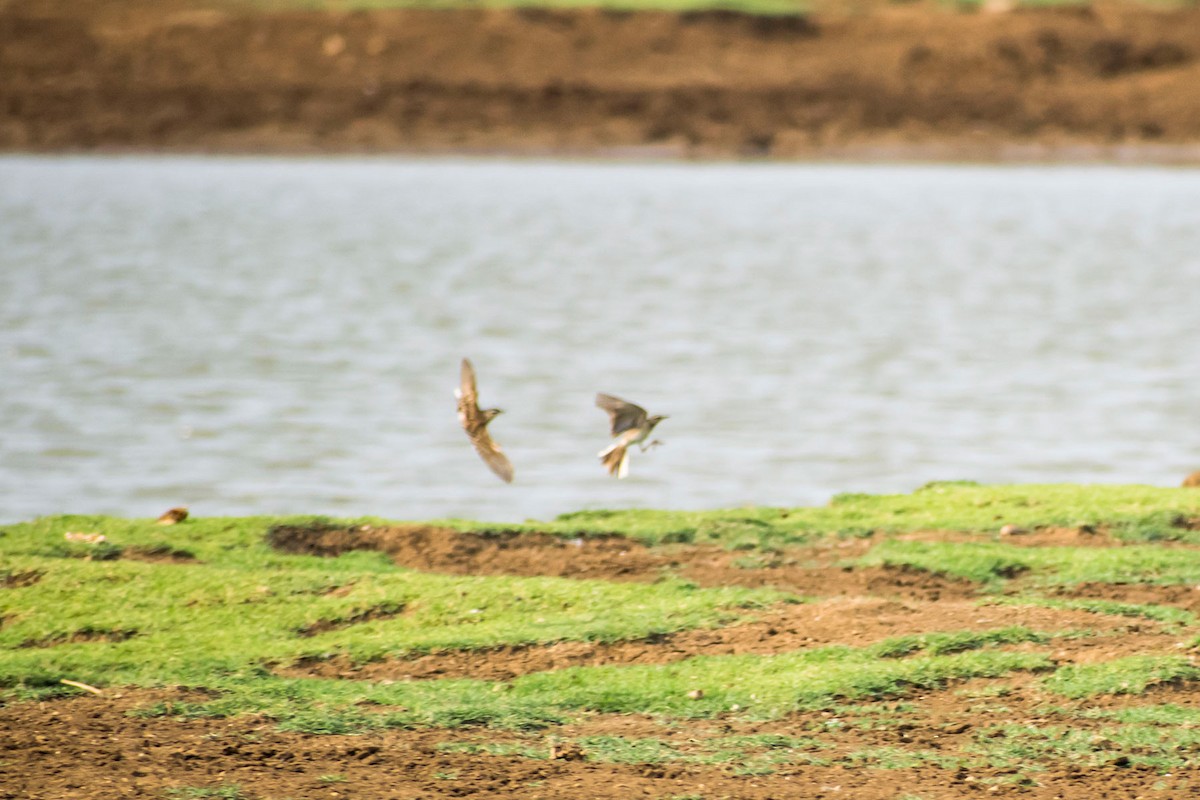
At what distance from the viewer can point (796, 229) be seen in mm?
38031

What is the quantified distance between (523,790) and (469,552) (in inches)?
134

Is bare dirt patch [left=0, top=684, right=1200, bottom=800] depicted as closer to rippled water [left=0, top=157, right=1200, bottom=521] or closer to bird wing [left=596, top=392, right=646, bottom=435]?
bird wing [left=596, top=392, right=646, bottom=435]

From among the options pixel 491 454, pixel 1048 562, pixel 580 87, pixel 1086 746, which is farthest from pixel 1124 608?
pixel 580 87

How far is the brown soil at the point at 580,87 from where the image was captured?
174ft

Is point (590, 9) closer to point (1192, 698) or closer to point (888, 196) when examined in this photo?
point (888, 196)

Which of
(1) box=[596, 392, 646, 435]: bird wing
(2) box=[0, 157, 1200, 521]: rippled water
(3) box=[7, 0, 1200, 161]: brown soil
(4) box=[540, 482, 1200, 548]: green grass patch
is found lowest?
(4) box=[540, 482, 1200, 548]: green grass patch

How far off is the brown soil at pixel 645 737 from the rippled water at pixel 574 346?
444 centimetres

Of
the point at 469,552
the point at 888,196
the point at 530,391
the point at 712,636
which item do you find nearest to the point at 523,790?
the point at 712,636

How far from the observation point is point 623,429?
8.66 meters

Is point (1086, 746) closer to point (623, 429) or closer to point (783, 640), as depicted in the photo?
point (783, 640)

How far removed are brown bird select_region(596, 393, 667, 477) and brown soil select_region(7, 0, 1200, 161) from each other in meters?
44.8

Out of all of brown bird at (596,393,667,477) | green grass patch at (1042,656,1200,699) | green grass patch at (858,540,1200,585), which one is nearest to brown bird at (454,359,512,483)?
brown bird at (596,393,667,477)

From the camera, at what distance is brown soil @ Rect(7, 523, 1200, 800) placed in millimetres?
5969

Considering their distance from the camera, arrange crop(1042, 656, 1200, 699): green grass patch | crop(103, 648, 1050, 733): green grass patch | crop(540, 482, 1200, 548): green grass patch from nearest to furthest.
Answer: crop(103, 648, 1050, 733): green grass patch
crop(1042, 656, 1200, 699): green grass patch
crop(540, 482, 1200, 548): green grass patch
